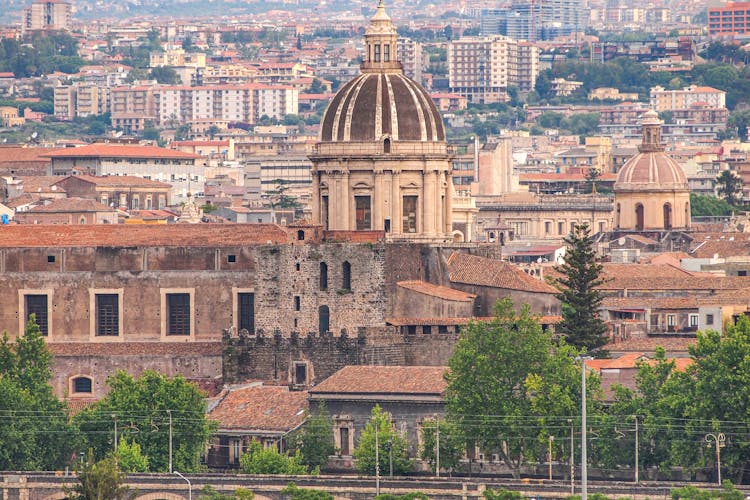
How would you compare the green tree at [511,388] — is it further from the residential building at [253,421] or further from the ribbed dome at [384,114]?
the ribbed dome at [384,114]

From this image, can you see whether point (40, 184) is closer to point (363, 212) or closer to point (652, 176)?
point (652, 176)

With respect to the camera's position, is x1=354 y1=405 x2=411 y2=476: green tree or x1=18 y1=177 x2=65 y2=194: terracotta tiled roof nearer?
x1=354 y1=405 x2=411 y2=476: green tree

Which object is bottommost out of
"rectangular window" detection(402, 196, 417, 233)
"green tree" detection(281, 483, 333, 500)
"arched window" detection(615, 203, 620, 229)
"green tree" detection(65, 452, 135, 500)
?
"green tree" detection(281, 483, 333, 500)

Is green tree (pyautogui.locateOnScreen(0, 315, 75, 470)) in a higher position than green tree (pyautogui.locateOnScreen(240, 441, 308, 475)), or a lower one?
higher

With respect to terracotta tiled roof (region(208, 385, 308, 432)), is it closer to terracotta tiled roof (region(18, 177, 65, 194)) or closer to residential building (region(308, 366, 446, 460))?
residential building (region(308, 366, 446, 460))

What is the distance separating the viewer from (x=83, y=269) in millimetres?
118812

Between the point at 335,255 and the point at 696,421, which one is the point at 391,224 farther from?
the point at 696,421

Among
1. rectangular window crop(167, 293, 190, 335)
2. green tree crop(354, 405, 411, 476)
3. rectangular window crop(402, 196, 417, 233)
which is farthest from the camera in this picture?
rectangular window crop(402, 196, 417, 233)

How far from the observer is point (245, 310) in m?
118

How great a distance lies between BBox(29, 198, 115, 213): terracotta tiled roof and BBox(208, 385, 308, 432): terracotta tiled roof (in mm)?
54935

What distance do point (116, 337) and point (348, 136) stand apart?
13.3 meters

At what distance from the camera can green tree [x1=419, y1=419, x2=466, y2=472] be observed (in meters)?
100

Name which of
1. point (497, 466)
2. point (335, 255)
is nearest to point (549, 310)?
point (335, 255)

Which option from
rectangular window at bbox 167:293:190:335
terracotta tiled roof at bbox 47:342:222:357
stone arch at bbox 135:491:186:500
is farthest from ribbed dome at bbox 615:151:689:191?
stone arch at bbox 135:491:186:500
